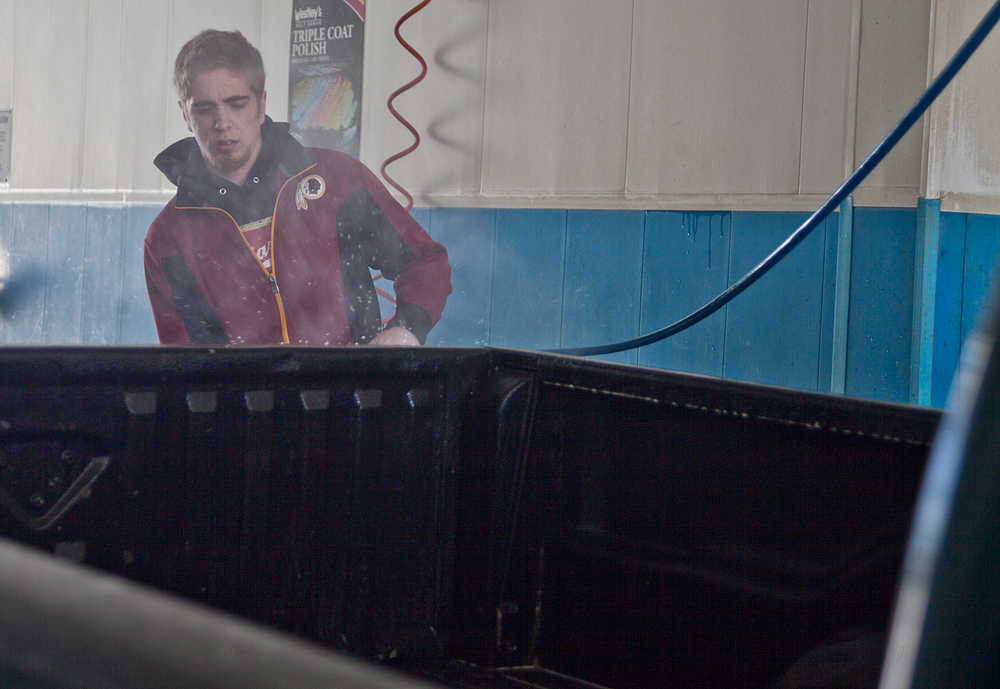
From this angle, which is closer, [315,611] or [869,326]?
[315,611]

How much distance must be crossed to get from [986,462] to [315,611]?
1279 mm

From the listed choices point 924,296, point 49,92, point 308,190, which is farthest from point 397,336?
point 49,92

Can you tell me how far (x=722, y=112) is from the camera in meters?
3.21

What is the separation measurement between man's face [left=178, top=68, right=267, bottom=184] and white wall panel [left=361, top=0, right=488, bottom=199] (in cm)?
61

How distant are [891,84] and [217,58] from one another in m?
2.89

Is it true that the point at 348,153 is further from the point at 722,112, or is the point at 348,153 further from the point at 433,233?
the point at 722,112

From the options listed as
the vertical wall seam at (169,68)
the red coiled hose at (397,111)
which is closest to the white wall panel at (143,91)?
the vertical wall seam at (169,68)

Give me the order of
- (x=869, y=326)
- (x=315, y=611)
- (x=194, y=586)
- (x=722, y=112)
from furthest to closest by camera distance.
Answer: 1. (x=722, y=112)
2. (x=869, y=326)
3. (x=315, y=611)
4. (x=194, y=586)

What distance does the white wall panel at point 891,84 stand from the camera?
9.24ft

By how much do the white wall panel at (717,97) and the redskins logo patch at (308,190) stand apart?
1.38 metres

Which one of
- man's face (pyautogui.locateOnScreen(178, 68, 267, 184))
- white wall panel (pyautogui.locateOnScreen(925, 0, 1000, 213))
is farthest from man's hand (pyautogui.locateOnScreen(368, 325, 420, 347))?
white wall panel (pyautogui.locateOnScreen(925, 0, 1000, 213))

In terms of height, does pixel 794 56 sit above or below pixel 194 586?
above

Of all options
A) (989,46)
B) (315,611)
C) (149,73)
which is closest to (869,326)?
(989,46)

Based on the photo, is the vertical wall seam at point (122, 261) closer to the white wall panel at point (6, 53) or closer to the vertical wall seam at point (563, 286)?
the white wall panel at point (6, 53)
